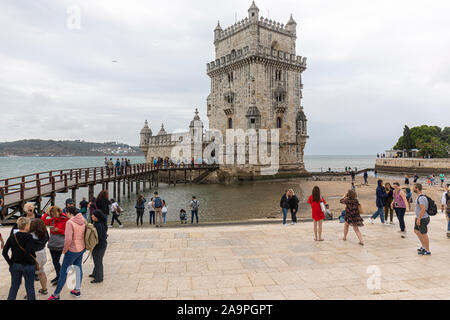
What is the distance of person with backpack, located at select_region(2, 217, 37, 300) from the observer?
440 cm

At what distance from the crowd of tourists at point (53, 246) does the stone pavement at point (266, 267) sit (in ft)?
1.44

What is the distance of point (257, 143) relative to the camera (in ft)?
120

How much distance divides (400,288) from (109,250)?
6658 millimetres

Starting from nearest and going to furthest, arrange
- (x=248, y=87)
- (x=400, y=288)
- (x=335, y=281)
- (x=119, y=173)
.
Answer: (x=400, y=288), (x=335, y=281), (x=119, y=173), (x=248, y=87)

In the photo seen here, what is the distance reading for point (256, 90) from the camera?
35.9 meters

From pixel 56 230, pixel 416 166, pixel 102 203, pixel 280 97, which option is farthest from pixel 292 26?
pixel 56 230

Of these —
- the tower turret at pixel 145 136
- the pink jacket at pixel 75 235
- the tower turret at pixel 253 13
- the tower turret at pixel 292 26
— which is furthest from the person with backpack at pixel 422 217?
the tower turret at pixel 145 136

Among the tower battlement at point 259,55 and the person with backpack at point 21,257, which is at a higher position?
the tower battlement at point 259,55

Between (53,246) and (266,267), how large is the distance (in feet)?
13.9

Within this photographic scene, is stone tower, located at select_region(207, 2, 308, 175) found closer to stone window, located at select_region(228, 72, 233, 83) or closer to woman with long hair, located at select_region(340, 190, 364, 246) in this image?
stone window, located at select_region(228, 72, 233, 83)

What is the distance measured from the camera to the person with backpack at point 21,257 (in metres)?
4.40

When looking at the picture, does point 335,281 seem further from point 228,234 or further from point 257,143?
point 257,143

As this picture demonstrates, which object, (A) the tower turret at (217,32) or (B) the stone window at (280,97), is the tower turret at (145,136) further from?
(B) the stone window at (280,97)
